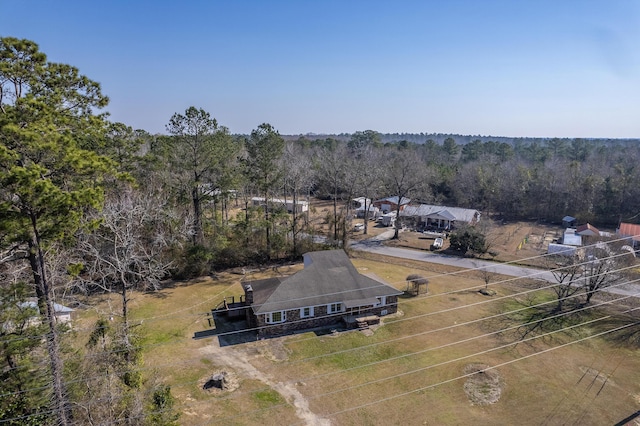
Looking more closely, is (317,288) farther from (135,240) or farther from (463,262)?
(463,262)

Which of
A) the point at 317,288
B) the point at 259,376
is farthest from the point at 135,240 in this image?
the point at 317,288

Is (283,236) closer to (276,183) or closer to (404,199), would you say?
(276,183)

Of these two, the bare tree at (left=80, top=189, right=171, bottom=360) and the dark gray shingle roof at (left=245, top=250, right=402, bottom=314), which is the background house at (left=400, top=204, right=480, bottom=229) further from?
the bare tree at (left=80, top=189, right=171, bottom=360)

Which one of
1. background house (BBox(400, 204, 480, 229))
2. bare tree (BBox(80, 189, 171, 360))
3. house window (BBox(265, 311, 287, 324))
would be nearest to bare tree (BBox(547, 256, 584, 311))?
house window (BBox(265, 311, 287, 324))

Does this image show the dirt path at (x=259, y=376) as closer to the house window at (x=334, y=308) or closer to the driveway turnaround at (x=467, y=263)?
the house window at (x=334, y=308)

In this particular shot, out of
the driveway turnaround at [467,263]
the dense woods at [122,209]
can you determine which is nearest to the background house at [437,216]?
the dense woods at [122,209]

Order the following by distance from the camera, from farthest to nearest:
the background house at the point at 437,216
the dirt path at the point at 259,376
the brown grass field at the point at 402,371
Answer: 1. the background house at the point at 437,216
2. the brown grass field at the point at 402,371
3. the dirt path at the point at 259,376
